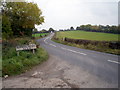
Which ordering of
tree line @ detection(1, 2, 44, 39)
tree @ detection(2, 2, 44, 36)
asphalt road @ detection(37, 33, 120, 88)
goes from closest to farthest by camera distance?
asphalt road @ detection(37, 33, 120, 88)
tree line @ detection(1, 2, 44, 39)
tree @ detection(2, 2, 44, 36)

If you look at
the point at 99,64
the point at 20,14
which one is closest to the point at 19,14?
the point at 20,14

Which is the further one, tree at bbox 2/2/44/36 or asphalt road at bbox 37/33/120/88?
tree at bbox 2/2/44/36

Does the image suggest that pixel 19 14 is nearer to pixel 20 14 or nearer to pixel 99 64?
pixel 20 14

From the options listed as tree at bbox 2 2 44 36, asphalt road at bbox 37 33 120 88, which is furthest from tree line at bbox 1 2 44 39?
asphalt road at bbox 37 33 120 88

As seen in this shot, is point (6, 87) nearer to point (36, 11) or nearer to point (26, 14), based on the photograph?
point (26, 14)

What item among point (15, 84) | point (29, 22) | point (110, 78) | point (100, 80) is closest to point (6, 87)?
point (15, 84)

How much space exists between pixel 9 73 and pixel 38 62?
92.2 inches

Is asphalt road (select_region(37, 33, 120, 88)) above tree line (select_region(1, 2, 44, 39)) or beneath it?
beneath

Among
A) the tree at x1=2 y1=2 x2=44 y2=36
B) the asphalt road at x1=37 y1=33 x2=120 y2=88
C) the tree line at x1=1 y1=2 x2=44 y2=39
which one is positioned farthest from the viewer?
the tree at x1=2 y1=2 x2=44 y2=36

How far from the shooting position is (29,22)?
21531 millimetres

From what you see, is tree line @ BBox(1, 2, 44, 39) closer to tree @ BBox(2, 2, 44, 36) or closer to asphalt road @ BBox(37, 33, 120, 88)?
tree @ BBox(2, 2, 44, 36)

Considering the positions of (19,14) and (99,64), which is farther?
(19,14)

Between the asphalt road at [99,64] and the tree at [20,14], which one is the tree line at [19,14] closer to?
the tree at [20,14]

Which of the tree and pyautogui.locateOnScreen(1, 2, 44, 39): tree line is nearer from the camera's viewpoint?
pyautogui.locateOnScreen(1, 2, 44, 39): tree line
